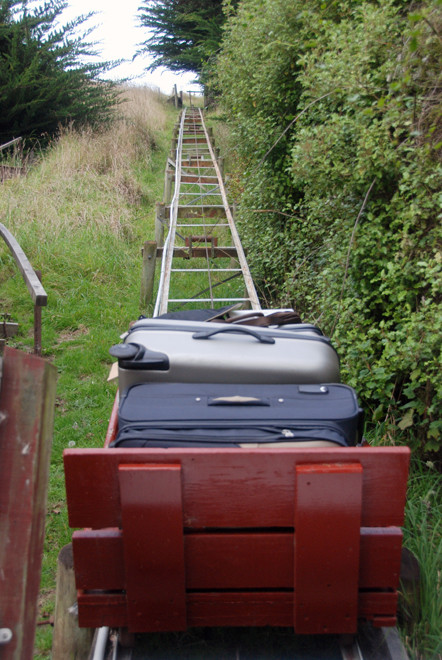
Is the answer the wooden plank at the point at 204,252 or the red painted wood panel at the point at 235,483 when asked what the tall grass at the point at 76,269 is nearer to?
the wooden plank at the point at 204,252

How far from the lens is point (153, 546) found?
153 centimetres

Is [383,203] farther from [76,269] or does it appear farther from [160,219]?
[76,269]

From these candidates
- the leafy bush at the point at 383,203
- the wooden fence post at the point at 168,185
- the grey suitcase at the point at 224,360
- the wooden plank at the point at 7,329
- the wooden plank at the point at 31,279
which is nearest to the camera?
the grey suitcase at the point at 224,360

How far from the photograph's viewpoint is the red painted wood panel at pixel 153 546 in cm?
149

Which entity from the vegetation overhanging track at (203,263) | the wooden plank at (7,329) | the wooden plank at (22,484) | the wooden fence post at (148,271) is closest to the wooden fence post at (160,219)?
the vegetation overhanging track at (203,263)

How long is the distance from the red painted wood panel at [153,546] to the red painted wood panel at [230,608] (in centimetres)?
5

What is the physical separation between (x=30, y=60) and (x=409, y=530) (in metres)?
14.2

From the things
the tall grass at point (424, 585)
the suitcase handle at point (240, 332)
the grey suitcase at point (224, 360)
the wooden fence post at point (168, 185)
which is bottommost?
the tall grass at point (424, 585)

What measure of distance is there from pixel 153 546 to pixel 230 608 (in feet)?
0.96

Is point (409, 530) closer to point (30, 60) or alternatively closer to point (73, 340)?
point (73, 340)

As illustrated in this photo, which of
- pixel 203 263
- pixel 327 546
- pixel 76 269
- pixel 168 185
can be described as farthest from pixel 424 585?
pixel 168 185

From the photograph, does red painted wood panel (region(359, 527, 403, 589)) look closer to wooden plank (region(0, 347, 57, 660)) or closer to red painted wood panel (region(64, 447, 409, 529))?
red painted wood panel (region(64, 447, 409, 529))

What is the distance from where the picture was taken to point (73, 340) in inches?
232

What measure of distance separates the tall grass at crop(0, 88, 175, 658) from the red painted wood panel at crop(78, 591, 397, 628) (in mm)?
1202
